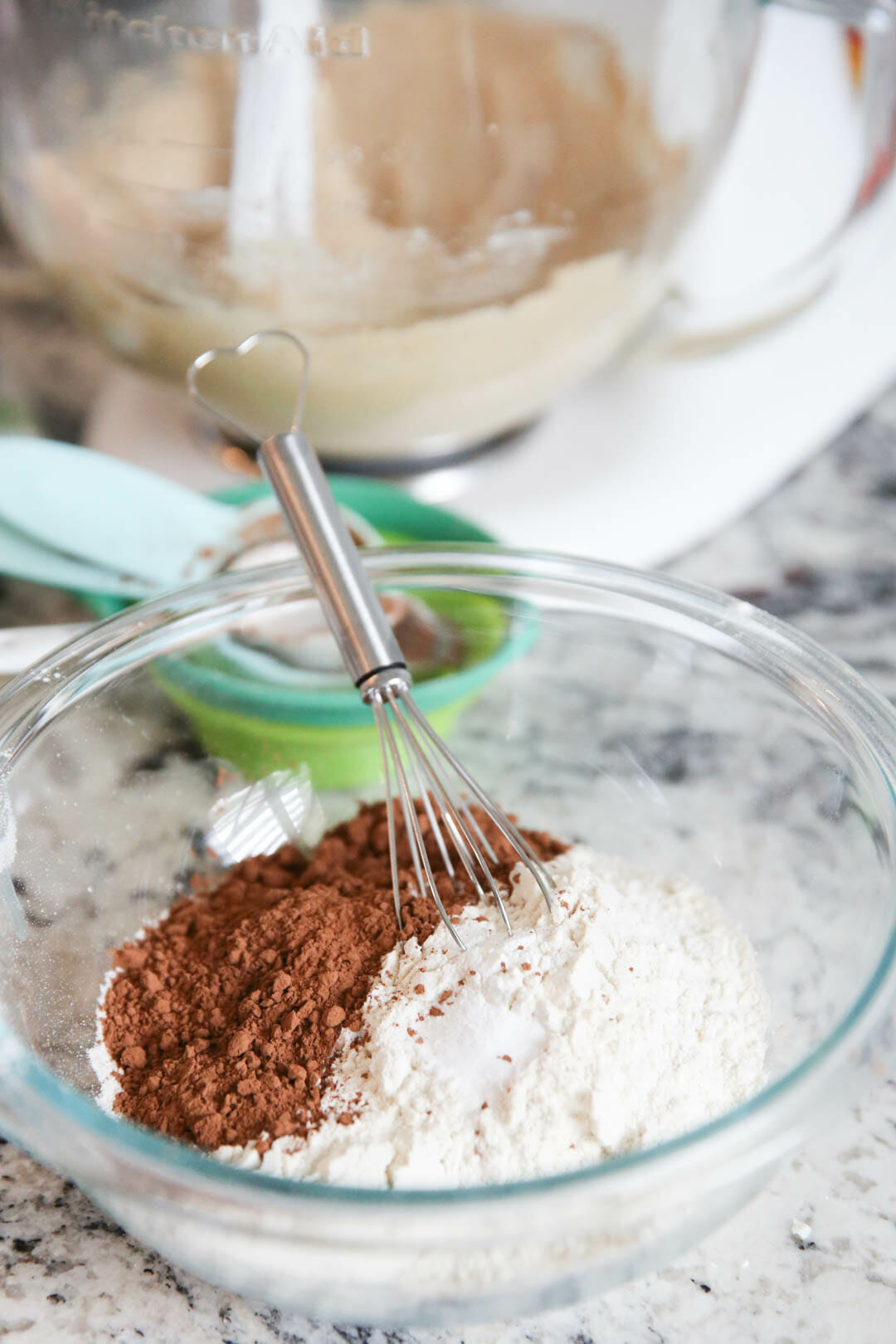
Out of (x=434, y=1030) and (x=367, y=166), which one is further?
(x=367, y=166)

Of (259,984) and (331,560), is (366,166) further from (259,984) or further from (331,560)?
(259,984)

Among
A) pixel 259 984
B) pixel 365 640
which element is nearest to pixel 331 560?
pixel 365 640

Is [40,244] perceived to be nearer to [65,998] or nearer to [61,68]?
[61,68]

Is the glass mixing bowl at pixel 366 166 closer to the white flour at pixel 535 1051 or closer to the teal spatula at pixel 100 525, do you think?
the teal spatula at pixel 100 525

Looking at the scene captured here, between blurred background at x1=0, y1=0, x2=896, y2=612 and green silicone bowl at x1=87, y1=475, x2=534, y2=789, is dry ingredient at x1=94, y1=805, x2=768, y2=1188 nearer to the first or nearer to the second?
green silicone bowl at x1=87, y1=475, x2=534, y2=789

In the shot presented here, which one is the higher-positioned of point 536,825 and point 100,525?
point 100,525

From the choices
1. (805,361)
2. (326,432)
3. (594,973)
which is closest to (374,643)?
(594,973)
